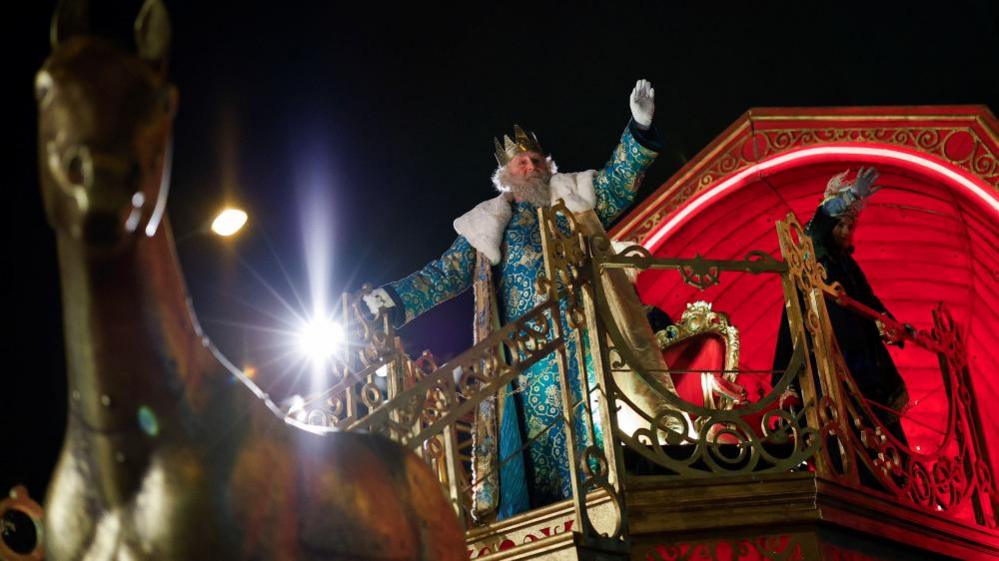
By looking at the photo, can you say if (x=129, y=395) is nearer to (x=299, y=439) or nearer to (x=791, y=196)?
(x=299, y=439)

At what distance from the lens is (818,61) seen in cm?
626

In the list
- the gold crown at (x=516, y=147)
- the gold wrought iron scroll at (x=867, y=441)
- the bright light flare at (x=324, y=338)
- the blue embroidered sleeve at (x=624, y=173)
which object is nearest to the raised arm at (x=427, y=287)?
the bright light flare at (x=324, y=338)

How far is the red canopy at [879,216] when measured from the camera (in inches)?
224

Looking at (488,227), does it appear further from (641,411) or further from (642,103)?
(641,411)

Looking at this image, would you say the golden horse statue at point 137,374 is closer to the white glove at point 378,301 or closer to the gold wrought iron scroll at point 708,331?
the white glove at point 378,301

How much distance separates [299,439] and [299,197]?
168 inches

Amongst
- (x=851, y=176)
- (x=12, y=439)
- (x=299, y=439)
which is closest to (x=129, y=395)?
(x=299, y=439)

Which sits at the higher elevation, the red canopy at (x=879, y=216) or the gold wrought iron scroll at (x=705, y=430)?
the red canopy at (x=879, y=216)

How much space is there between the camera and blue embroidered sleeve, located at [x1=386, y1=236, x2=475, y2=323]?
4699mm

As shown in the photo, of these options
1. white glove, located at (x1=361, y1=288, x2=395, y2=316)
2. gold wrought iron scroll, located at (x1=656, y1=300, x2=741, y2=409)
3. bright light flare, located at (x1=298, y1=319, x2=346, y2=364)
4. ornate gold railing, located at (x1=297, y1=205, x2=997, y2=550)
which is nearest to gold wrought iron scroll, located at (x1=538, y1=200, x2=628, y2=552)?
ornate gold railing, located at (x1=297, y1=205, x2=997, y2=550)

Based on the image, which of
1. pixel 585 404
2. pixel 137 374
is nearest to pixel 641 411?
pixel 585 404

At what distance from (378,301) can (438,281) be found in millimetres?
271

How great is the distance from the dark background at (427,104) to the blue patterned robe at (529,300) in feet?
3.93

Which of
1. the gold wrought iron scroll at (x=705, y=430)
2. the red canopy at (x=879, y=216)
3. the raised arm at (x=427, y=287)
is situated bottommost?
the gold wrought iron scroll at (x=705, y=430)
